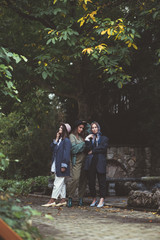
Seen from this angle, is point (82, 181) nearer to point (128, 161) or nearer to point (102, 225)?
point (102, 225)

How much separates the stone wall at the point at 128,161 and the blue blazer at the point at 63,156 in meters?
7.21

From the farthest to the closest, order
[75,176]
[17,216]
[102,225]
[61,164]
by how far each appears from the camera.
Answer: [75,176], [61,164], [102,225], [17,216]

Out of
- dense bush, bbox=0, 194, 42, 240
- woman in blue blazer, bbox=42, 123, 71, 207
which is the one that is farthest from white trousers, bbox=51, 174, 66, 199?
dense bush, bbox=0, 194, 42, 240

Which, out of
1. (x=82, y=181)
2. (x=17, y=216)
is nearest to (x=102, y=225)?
(x=17, y=216)

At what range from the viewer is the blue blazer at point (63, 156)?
10.1 m

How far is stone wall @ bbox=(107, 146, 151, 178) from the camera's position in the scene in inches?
682

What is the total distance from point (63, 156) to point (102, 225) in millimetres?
Answer: 3526

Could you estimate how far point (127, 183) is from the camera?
14758 mm

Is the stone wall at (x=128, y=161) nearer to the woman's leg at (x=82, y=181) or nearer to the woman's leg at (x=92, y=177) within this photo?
the woman's leg at (x=82, y=181)

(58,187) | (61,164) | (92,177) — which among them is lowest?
(58,187)

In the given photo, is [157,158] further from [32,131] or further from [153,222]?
[153,222]

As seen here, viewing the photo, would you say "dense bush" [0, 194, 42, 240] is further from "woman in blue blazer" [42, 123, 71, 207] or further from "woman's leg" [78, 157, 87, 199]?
"woman's leg" [78, 157, 87, 199]

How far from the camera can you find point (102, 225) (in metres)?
6.81

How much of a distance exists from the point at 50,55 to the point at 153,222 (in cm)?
576
